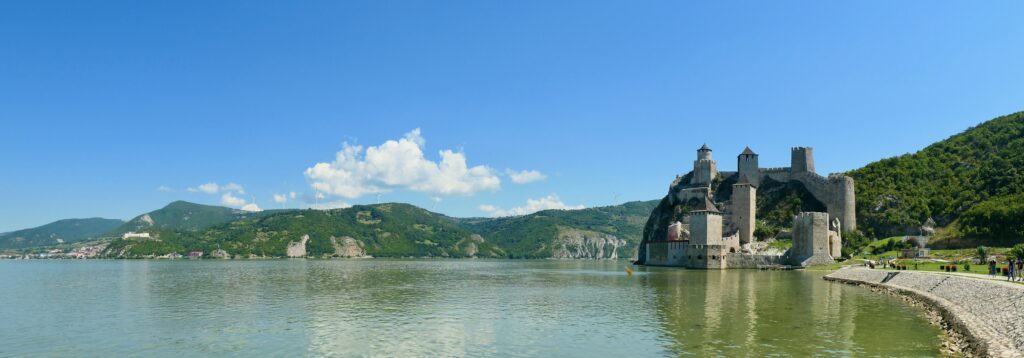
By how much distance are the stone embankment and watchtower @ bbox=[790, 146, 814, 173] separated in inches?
2265

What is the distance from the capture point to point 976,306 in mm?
30984

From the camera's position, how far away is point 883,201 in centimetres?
9619

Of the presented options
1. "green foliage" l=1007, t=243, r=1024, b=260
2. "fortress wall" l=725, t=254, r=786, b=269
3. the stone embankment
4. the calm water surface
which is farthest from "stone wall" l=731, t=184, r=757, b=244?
the calm water surface

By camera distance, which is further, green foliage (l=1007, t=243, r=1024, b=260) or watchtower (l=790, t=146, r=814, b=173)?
watchtower (l=790, t=146, r=814, b=173)

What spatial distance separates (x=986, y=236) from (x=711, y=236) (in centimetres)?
3068

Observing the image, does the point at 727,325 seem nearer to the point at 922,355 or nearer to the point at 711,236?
the point at 922,355

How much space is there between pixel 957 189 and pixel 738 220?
30.3 metres

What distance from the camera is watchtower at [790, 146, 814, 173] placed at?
104 metres

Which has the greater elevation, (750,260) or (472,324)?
(750,260)

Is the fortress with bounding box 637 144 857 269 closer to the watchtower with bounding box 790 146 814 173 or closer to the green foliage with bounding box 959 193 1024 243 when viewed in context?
the watchtower with bounding box 790 146 814 173

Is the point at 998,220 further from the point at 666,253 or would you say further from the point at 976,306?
the point at 976,306

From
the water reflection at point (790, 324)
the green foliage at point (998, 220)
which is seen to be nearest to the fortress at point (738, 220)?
the green foliage at point (998, 220)

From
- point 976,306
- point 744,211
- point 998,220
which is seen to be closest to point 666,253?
point 744,211

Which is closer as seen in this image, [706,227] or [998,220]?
[998,220]
